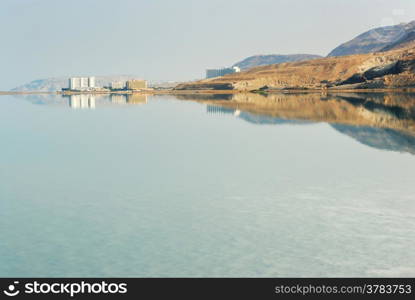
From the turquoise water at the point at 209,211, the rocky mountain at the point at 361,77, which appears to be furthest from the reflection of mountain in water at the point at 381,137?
the rocky mountain at the point at 361,77

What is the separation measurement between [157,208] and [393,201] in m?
6.05

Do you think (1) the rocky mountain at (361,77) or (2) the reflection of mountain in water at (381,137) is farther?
(1) the rocky mountain at (361,77)

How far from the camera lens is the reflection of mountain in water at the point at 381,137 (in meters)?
24.1

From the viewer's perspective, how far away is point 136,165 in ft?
65.9

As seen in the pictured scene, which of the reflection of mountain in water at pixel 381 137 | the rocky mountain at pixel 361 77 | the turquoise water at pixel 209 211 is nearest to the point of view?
the turquoise water at pixel 209 211

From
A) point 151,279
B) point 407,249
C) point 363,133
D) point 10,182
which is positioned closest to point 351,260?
point 407,249

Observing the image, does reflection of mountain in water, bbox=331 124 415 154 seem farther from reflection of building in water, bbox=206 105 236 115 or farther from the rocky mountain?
the rocky mountain

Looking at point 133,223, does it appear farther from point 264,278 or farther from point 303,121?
point 303,121

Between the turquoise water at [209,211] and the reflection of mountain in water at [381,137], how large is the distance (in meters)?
Answer: 0.40

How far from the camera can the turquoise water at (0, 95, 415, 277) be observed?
9297 mm

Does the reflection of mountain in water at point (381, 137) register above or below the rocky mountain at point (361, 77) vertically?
A: below

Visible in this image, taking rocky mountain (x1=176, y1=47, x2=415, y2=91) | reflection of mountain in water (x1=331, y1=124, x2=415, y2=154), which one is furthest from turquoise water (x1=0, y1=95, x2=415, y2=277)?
rocky mountain (x1=176, y1=47, x2=415, y2=91)

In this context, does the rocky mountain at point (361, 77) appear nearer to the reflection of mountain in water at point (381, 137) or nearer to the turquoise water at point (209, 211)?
the reflection of mountain in water at point (381, 137)

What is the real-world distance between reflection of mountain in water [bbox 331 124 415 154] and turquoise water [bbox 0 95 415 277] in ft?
1.30
